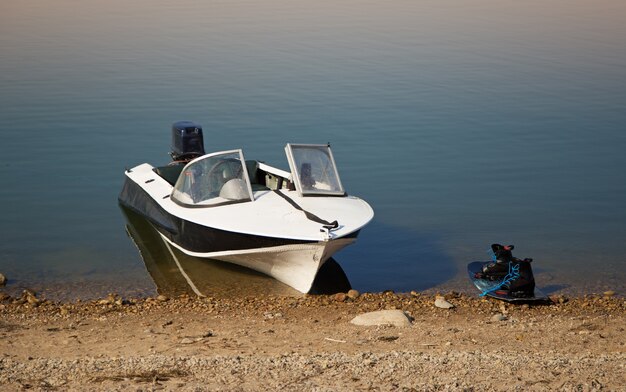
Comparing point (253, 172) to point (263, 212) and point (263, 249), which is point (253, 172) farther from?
Answer: point (263, 249)

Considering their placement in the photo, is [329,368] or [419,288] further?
[419,288]

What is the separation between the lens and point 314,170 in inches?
660

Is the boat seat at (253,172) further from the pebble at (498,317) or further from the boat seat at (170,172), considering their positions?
the pebble at (498,317)

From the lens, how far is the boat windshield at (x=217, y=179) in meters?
16.3

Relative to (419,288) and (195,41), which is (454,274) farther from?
(195,41)

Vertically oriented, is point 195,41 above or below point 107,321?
above

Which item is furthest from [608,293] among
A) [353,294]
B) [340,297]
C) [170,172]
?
[170,172]

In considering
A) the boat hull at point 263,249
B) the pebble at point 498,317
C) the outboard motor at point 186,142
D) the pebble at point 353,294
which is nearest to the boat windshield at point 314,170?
the boat hull at point 263,249

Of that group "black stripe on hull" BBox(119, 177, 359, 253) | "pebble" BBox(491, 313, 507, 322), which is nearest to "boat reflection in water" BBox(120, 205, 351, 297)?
"black stripe on hull" BBox(119, 177, 359, 253)

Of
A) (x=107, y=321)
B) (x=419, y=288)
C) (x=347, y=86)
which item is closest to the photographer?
(x=107, y=321)

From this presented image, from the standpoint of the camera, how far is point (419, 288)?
16344mm

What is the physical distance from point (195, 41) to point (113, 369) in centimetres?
3010

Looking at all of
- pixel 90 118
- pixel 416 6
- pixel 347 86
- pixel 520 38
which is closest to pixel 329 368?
pixel 90 118

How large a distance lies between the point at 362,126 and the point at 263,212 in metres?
11.5
